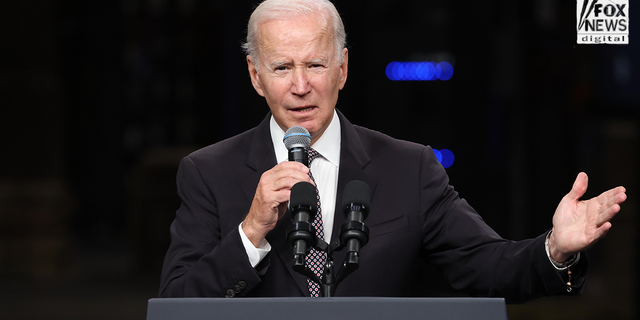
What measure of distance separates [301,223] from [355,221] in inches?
3.6

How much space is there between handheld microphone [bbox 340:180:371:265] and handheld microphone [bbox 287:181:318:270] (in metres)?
0.06

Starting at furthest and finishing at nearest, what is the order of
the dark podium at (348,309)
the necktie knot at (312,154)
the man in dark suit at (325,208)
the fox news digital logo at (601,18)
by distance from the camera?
the fox news digital logo at (601,18) < the necktie knot at (312,154) < the man in dark suit at (325,208) < the dark podium at (348,309)

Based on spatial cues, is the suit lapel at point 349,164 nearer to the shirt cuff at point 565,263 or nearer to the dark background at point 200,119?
the shirt cuff at point 565,263

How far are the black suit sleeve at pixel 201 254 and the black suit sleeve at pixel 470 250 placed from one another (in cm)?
51

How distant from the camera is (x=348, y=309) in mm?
1106

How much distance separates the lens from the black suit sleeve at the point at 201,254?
1.48 m

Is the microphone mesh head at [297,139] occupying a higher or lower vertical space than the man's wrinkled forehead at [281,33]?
lower

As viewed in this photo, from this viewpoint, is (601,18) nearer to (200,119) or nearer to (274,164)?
(274,164)

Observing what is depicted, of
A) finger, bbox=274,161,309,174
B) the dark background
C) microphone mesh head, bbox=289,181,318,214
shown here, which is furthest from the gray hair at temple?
the dark background

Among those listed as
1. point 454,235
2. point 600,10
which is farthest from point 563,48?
point 454,235

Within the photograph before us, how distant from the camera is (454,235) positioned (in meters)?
1.75

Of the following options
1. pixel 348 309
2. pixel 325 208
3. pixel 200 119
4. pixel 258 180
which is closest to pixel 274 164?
pixel 258 180

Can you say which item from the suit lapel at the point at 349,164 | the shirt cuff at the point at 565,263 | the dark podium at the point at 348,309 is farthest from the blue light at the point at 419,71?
the dark podium at the point at 348,309

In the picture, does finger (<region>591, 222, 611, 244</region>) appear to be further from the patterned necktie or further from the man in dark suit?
the patterned necktie
